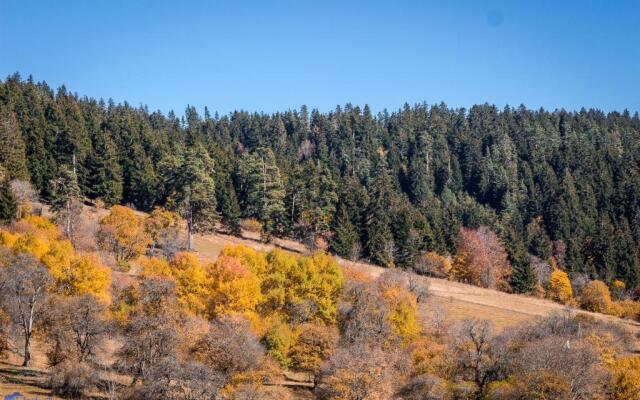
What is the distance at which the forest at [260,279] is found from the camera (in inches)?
1692

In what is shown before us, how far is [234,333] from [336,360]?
745 cm

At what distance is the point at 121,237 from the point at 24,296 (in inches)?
913

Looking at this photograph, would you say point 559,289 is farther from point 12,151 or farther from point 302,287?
point 12,151

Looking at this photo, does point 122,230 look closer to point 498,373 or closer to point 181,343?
point 181,343

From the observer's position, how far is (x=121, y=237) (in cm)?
7012

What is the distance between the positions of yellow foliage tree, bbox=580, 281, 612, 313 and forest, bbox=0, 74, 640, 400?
1.17ft

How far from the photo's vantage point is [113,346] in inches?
2052

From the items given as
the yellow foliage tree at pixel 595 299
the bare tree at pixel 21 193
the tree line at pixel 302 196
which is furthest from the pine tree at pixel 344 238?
the bare tree at pixel 21 193

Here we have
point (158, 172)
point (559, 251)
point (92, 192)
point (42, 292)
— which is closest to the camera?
point (42, 292)

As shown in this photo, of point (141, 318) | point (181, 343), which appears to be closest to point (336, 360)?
point (181, 343)

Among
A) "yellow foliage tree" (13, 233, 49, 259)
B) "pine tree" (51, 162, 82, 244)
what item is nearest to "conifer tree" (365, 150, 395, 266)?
"pine tree" (51, 162, 82, 244)

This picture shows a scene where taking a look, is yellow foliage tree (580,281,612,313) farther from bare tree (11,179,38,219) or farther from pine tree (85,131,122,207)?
bare tree (11,179,38,219)

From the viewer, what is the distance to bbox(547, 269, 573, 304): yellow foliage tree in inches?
3880

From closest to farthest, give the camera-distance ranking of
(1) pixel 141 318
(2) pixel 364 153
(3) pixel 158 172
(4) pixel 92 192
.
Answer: (1) pixel 141 318 < (4) pixel 92 192 < (3) pixel 158 172 < (2) pixel 364 153
